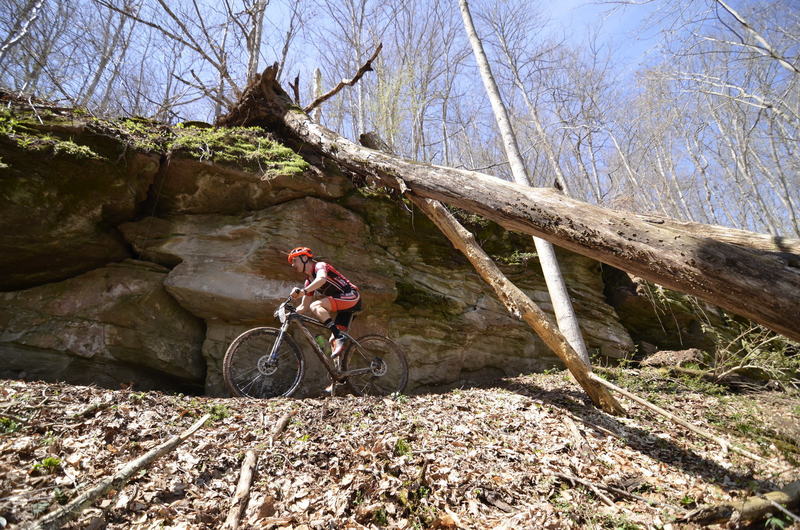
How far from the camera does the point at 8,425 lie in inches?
127

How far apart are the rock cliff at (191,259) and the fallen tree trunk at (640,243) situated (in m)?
2.85

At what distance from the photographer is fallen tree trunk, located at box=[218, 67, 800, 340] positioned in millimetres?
2443

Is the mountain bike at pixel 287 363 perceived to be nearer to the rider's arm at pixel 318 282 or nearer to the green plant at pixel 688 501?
the rider's arm at pixel 318 282

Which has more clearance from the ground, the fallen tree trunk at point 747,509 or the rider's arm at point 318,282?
the rider's arm at point 318,282

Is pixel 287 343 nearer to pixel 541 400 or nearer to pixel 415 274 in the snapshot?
pixel 415 274

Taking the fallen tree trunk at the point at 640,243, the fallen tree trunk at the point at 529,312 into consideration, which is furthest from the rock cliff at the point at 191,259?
the fallen tree trunk at the point at 640,243

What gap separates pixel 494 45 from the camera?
16.4 m

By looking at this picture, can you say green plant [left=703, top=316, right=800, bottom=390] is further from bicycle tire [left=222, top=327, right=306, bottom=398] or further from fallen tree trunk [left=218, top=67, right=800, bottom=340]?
bicycle tire [left=222, top=327, right=306, bottom=398]

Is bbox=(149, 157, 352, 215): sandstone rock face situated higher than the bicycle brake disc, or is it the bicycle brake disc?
bbox=(149, 157, 352, 215): sandstone rock face

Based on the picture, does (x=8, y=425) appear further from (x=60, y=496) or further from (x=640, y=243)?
(x=640, y=243)

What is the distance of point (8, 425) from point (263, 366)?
9.42ft

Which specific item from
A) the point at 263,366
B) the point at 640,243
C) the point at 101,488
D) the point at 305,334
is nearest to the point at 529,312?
the point at 640,243

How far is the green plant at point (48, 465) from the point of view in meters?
2.68

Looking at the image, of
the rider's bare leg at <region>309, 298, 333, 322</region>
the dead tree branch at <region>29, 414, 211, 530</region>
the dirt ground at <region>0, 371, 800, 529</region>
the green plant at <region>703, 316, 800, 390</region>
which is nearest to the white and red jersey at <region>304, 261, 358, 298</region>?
the rider's bare leg at <region>309, 298, 333, 322</region>
